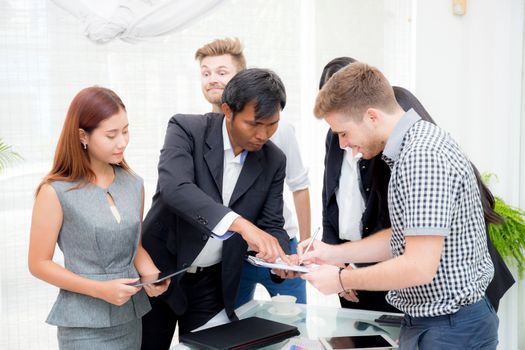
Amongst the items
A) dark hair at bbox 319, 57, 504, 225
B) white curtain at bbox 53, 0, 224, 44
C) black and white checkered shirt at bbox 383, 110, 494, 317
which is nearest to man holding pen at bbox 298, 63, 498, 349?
black and white checkered shirt at bbox 383, 110, 494, 317

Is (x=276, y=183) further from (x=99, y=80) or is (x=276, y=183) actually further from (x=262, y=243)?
(x=99, y=80)

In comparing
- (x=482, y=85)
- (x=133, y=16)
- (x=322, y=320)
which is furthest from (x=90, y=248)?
(x=482, y=85)

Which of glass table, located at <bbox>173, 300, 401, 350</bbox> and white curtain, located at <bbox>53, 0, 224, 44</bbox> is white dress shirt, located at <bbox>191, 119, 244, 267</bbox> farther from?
white curtain, located at <bbox>53, 0, 224, 44</bbox>

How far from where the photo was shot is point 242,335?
1.66m

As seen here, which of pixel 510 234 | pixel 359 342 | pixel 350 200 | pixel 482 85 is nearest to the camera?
pixel 359 342

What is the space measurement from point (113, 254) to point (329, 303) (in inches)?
90.7

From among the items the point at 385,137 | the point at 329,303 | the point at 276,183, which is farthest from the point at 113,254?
the point at 329,303

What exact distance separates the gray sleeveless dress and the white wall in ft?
8.38

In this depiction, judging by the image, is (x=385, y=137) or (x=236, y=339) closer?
(x=385, y=137)

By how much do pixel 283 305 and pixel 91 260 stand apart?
2.41 feet

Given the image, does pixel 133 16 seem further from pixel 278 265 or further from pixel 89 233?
pixel 278 265

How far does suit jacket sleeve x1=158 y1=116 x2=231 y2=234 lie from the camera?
71.8 inches

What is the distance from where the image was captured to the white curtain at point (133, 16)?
315cm

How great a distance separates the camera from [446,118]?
12.3 feet
